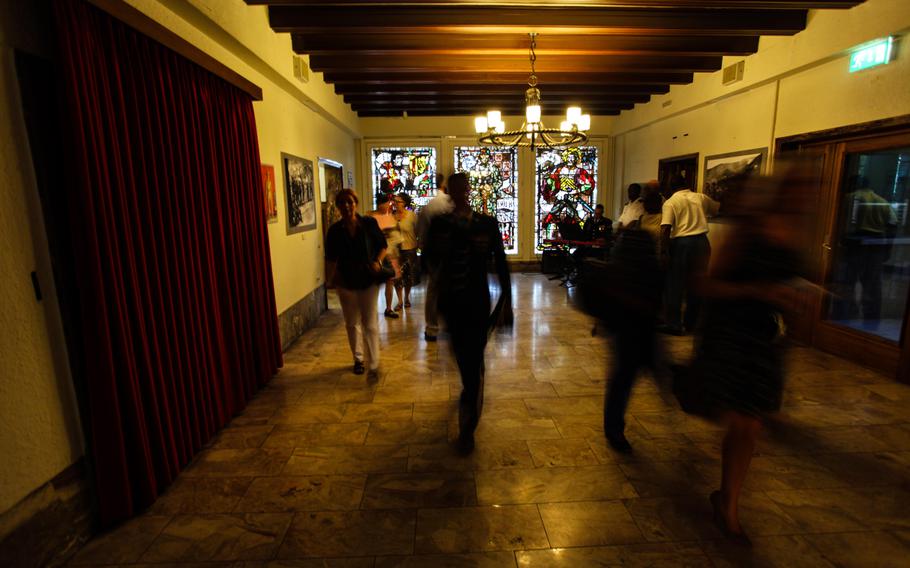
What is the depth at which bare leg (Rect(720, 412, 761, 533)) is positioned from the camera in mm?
1885

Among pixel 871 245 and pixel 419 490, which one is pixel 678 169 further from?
pixel 419 490

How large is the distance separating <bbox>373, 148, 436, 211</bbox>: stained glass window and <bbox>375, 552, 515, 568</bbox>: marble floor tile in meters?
7.92

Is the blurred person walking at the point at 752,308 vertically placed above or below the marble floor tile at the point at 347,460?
above

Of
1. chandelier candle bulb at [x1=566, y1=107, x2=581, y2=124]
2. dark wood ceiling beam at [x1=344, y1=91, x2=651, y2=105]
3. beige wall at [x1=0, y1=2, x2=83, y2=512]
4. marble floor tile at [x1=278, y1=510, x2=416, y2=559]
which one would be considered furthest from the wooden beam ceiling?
marble floor tile at [x1=278, y1=510, x2=416, y2=559]

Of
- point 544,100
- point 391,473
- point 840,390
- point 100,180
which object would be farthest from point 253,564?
point 544,100

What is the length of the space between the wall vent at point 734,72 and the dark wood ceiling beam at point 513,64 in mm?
199

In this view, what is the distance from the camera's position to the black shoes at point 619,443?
8.86ft

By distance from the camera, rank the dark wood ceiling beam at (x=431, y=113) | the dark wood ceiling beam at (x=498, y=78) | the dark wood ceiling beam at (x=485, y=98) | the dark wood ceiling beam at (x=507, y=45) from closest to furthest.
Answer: the dark wood ceiling beam at (x=507, y=45) < the dark wood ceiling beam at (x=498, y=78) < the dark wood ceiling beam at (x=485, y=98) < the dark wood ceiling beam at (x=431, y=113)

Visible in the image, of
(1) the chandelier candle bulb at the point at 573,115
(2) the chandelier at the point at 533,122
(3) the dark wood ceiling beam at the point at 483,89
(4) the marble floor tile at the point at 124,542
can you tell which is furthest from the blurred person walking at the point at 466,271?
(3) the dark wood ceiling beam at the point at 483,89

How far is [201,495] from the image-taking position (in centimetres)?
236

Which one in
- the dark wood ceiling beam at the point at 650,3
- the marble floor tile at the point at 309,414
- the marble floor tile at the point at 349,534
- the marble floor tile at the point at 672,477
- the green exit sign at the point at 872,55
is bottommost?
the marble floor tile at the point at 672,477

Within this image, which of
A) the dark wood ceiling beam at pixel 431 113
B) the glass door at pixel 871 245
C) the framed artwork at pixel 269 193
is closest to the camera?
the glass door at pixel 871 245

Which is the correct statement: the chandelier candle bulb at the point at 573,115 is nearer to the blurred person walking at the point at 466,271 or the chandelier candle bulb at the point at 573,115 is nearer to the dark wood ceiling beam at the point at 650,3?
the dark wood ceiling beam at the point at 650,3

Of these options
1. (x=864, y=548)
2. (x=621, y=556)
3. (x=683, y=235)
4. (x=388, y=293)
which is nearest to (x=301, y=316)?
(x=388, y=293)
